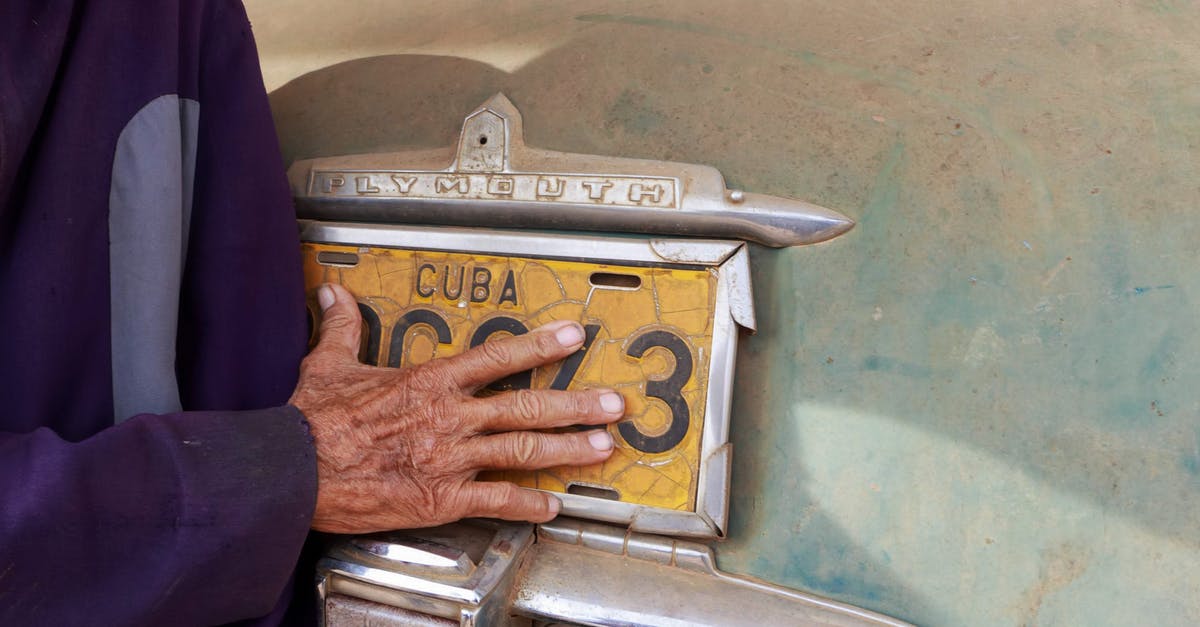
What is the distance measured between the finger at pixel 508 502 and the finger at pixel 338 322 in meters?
0.20

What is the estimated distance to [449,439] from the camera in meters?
0.80

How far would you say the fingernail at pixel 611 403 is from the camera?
0.79 metres

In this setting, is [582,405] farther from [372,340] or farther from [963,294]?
[963,294]

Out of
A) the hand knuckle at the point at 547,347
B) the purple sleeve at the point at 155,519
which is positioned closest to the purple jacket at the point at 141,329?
the purple sleeve at the point at 155,519

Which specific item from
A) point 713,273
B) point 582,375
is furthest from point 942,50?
point 582,375

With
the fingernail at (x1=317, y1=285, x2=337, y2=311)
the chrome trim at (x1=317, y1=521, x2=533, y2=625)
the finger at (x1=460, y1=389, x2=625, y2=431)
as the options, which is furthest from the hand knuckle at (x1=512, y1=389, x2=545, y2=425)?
the fingernail at (x1=317, y1=285, x2=337, y2=311)

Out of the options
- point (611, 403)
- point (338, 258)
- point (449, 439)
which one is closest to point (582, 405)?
point (611, 403)

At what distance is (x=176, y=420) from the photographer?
746 mm

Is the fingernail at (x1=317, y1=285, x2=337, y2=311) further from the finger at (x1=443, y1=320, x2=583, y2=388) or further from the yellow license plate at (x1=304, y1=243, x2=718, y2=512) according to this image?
the finger at (x1=443, y1=320, x2=583, y2=388)

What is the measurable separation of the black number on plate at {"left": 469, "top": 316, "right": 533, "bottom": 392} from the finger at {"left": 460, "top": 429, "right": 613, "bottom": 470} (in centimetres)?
6

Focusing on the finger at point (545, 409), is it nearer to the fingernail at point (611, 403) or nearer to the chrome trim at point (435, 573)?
the fingernail at point (611, 403)

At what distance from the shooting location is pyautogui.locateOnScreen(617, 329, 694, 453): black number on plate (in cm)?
79

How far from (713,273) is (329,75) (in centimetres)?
58

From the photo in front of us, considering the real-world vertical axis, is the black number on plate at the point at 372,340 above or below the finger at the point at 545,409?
above
